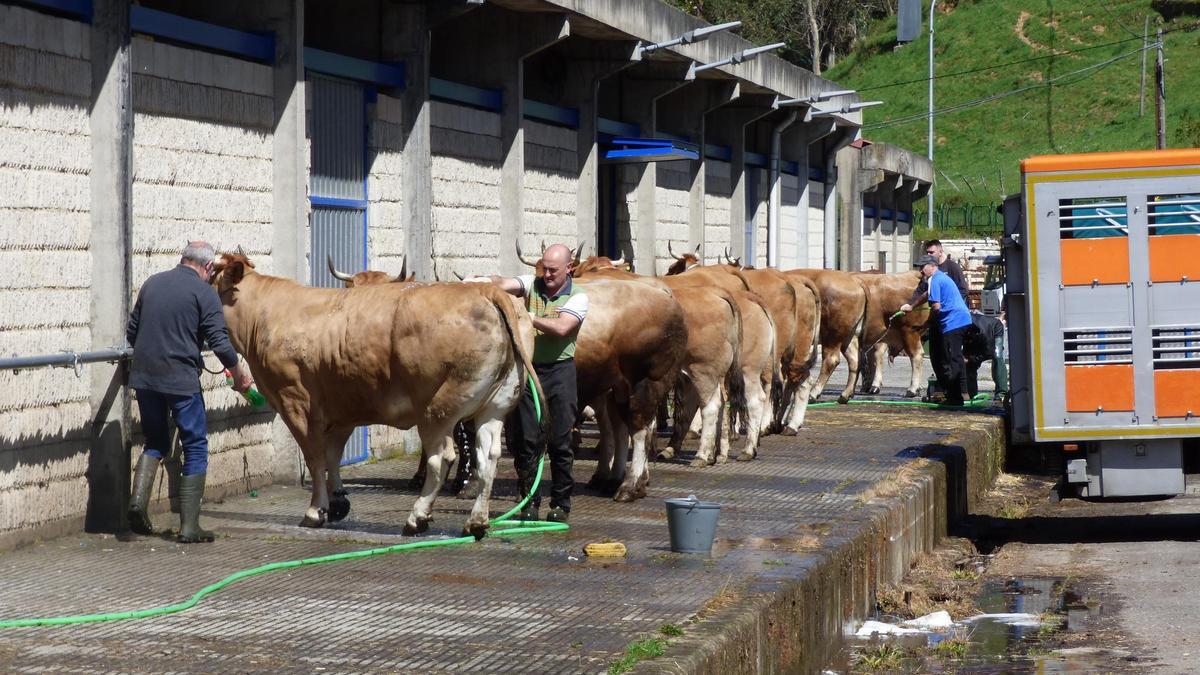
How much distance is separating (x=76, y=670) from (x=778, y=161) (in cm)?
2547

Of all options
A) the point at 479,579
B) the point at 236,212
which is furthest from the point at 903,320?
the point at 479,579

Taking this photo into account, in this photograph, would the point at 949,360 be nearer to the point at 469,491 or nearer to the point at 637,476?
the point at 637,476

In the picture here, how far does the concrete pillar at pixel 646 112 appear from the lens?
24.2 m

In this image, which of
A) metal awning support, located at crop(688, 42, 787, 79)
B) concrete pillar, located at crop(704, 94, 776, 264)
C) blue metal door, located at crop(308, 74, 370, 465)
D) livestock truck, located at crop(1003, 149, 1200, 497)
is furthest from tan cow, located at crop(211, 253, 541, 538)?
concrete pillar, located at crop(704, 94, 776, 264)

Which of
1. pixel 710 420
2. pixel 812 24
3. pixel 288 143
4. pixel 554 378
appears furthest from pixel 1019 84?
pixel 554 378

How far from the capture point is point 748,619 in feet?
27.8

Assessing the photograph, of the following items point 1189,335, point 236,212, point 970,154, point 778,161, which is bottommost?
point 1189,335

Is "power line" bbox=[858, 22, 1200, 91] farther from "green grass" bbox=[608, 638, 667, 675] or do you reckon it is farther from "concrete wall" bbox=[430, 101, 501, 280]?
"green grass" bbox=[608, 638, 667, 675]

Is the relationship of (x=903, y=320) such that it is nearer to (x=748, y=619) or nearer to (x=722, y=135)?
(x=722, y=135)

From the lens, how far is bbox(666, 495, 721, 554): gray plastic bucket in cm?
1041

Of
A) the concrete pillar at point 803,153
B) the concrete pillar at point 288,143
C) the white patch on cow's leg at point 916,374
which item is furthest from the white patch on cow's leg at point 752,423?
the concrete pillar at point 803,153

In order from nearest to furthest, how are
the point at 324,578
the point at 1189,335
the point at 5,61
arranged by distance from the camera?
the point at 324,578 < the point at 5,61 < the point at 1189,335

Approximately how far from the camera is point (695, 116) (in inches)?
1059

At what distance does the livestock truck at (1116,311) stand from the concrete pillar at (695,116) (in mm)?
13157
